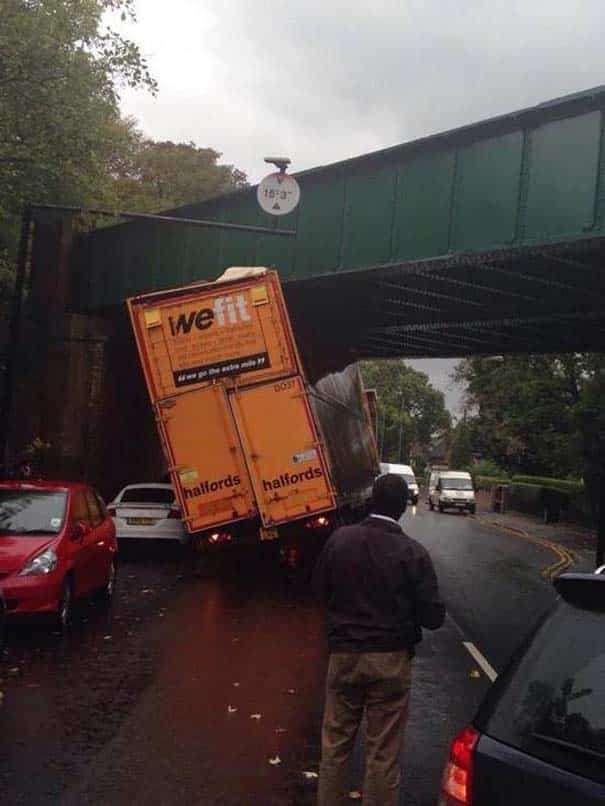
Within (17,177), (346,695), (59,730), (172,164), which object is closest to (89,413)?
(17,177)

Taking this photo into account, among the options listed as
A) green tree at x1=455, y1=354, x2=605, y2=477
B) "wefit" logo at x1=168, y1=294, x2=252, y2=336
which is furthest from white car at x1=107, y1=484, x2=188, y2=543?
green tree at x1=455, y1=354, x2=605, y2=477

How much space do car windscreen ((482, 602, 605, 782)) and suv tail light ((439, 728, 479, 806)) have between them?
0.21ft

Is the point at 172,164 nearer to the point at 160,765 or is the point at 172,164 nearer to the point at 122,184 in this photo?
the point at 122,184

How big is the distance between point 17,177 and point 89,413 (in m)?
8.02

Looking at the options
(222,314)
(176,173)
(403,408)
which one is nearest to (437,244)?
(222,314)

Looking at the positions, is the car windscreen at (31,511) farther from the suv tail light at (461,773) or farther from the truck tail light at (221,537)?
the suv tail light at (461,773)

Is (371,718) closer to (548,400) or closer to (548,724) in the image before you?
(548,724)

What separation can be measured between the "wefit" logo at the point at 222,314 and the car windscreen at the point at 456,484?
111 ft

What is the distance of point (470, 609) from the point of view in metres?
13.4

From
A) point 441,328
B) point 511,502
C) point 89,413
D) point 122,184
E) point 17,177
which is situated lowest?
point 511,502

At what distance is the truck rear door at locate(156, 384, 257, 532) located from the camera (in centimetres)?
1259

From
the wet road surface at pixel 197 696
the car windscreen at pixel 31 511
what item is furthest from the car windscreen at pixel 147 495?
the car windscreen at pixel 31 511

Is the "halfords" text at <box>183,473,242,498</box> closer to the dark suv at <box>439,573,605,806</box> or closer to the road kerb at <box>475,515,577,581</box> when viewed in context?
the road kerb at <box>475,515,577,581</box>

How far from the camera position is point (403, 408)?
123m
